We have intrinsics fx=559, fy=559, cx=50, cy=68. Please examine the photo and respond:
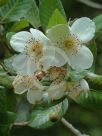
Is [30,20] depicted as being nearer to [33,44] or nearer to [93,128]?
[33,44]

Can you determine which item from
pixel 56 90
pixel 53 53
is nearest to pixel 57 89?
pixel 56 90

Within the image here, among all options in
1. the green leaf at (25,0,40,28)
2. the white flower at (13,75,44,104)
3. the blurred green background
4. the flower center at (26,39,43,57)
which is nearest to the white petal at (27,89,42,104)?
the white flower at (13,75,44,104)

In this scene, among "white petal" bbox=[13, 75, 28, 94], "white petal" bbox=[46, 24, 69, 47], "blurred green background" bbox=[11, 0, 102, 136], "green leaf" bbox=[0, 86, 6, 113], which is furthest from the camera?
"blurred green background" bbox=[11, 0, 102, 136]

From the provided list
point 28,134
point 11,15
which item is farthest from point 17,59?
point 28,134

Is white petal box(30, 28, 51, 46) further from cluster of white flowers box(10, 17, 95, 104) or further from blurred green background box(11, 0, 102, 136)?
blurred green background box(11, 0, 102, 136)

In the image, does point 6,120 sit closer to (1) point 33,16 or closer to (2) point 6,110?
(2) point 6,110

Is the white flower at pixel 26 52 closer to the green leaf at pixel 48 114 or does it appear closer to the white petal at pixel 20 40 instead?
the white petal at pixel 20 40
